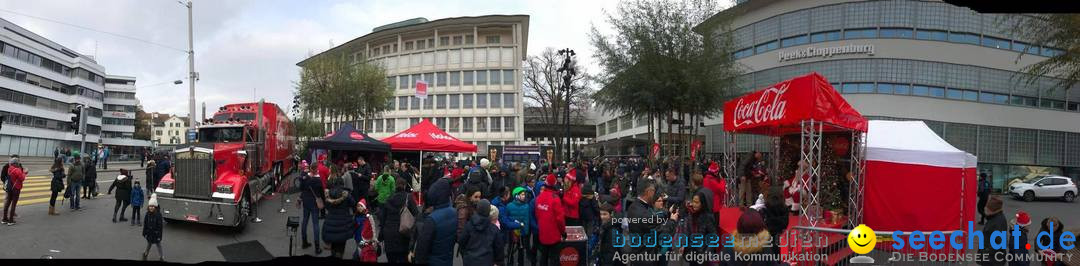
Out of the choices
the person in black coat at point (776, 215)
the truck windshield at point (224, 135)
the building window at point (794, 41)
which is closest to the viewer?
the person in black coat at point (776, 215)

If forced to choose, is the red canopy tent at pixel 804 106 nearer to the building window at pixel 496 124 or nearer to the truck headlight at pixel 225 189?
the truck headlight at pixel 225 189

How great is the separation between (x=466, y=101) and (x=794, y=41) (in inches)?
1400

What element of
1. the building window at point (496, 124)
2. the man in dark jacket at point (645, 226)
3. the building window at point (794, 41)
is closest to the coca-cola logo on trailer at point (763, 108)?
the man in dark jacket at point (645, 226)

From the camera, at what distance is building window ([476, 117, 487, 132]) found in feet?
181

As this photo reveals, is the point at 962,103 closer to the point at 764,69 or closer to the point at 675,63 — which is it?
the point at 764,69

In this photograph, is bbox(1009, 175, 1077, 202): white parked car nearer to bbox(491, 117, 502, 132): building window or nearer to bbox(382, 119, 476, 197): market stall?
bbox(382, 119, 476, 197): market stall

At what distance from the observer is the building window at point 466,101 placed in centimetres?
5531

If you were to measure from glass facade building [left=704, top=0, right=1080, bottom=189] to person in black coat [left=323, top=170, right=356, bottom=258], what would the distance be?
74.0 ft

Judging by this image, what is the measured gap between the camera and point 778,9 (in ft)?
94.6

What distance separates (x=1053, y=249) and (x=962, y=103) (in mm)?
23525

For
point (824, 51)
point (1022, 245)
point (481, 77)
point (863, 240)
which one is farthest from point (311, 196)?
point (481, 77)

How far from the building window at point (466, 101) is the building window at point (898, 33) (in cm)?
3899

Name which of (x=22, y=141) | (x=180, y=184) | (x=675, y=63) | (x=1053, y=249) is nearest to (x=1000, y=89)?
(x=675, y=63)

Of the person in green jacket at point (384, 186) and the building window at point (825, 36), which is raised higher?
the building window at point (825, 36)
